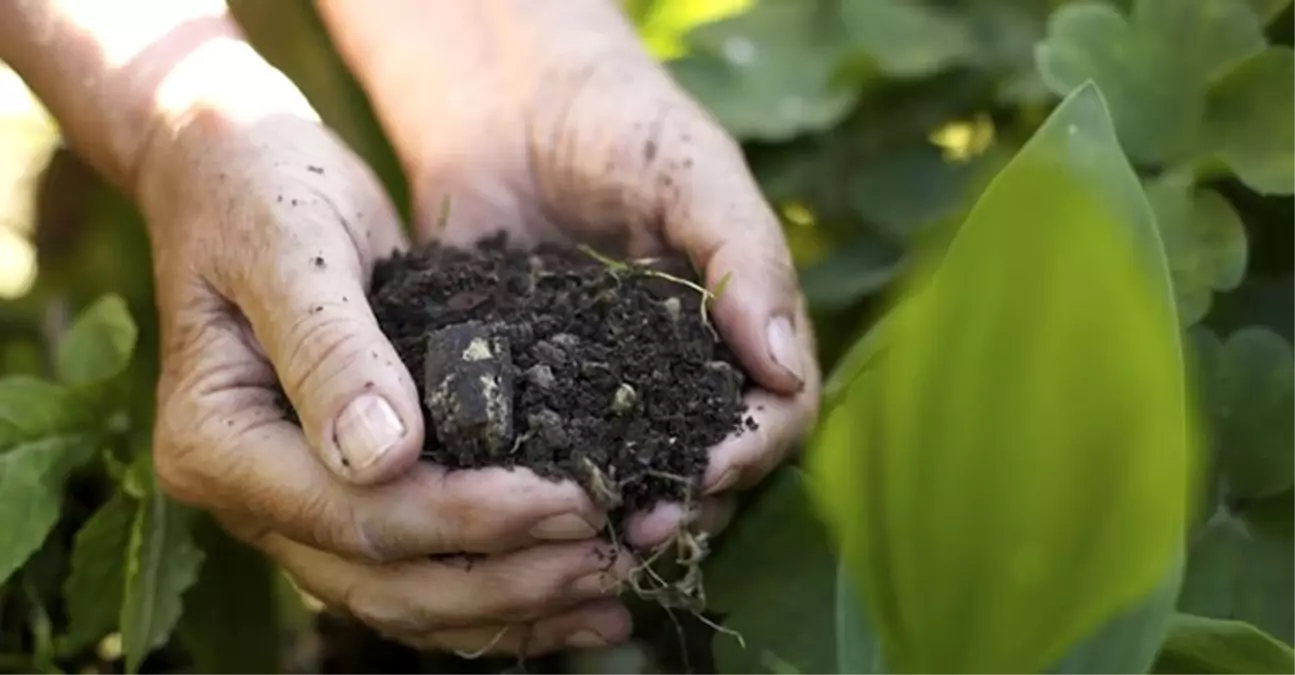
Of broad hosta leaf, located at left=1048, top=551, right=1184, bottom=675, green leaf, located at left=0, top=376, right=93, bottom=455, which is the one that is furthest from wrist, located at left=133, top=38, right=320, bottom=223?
broad hosta leaf, located at left=1048, top=551, right=1184, bottom=675

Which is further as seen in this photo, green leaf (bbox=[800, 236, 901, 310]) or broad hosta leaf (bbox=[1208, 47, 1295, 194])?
green leaf (bbox=[800, 236, 901, 310])

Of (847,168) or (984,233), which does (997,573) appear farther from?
(847,168)

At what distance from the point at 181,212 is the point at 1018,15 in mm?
611

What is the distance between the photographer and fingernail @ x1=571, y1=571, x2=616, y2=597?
1.70ft

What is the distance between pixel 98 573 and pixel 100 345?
0.44 ft

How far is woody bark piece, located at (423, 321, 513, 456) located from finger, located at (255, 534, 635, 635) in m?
0.06

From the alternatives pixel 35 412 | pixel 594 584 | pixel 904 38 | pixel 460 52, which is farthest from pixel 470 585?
pixel 904 38

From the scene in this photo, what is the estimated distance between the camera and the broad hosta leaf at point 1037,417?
0.25 meters

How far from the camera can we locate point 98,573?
25.4 inches

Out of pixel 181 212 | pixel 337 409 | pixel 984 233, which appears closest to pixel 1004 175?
pixel 984 233

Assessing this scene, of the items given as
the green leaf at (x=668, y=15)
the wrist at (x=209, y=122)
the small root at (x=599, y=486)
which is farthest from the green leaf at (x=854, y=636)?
the green leaf at (x=668, y=15)

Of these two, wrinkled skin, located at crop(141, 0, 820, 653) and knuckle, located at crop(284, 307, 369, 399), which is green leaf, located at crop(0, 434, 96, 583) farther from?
knuckle, located at crop(284, 307, 369, 399)

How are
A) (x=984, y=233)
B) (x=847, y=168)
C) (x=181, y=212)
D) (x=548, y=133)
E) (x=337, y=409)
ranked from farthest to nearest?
1. (x=847, y=168)
2. (x=548, y=133)
3. (x=181, y=212)
4. (x=337, y=409)
5. (x=984, y=233)

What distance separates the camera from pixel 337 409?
Result: 1.54ft
